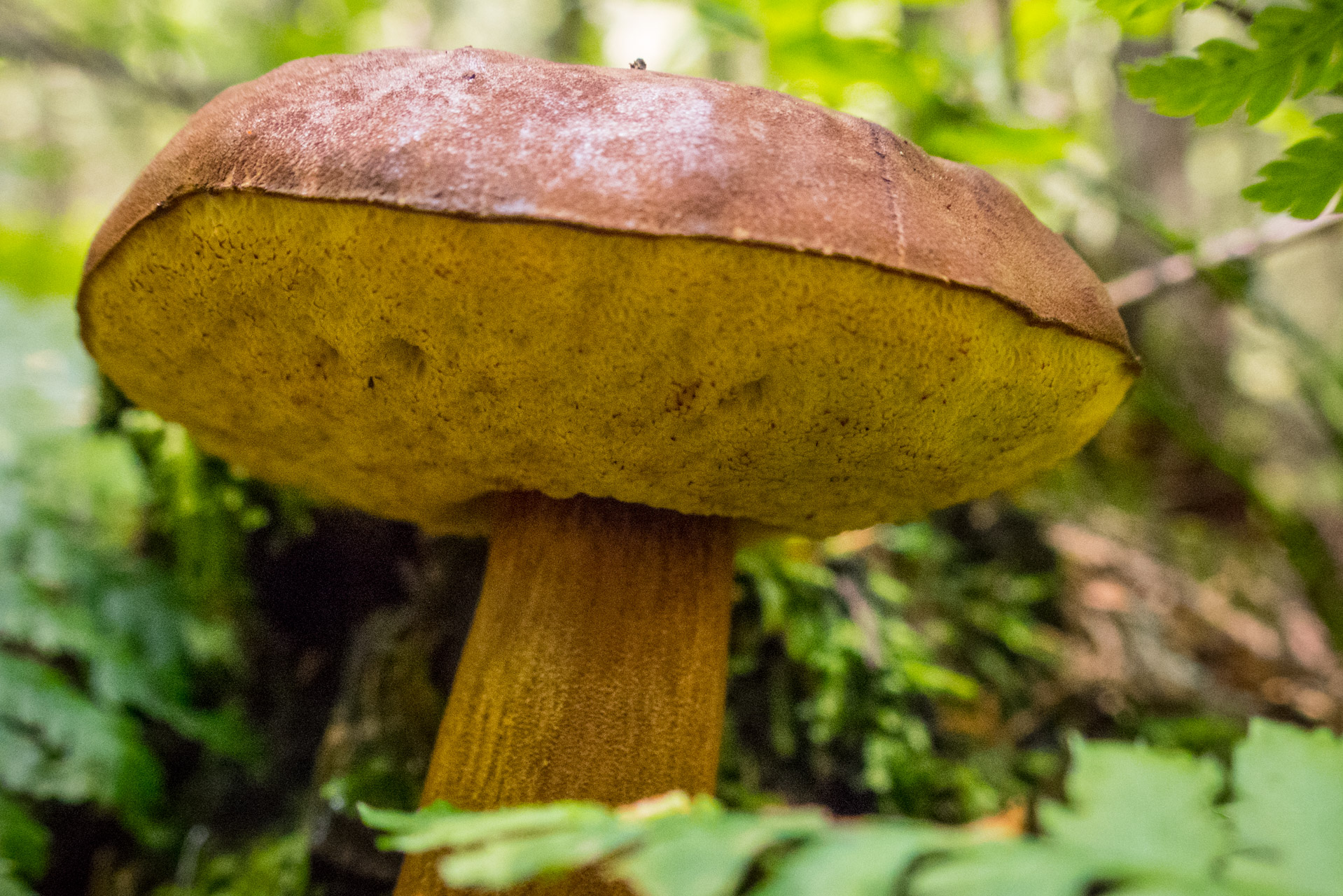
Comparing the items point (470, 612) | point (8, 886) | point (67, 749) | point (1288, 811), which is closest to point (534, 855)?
point (1288, 811)

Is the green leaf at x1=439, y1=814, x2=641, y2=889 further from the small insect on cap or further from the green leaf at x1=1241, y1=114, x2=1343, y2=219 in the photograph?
the green leaf at x1=1241, y1=114, x2=1343, y2=219

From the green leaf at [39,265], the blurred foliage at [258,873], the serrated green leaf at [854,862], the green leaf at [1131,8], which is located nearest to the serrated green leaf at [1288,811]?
the serrated green leaf at [854,862]

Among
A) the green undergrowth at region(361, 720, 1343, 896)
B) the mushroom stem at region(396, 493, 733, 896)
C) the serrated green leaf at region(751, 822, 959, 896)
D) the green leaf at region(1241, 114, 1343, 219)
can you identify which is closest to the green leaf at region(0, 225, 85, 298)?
the mushroom stem at region(396, 493, 733, 896)

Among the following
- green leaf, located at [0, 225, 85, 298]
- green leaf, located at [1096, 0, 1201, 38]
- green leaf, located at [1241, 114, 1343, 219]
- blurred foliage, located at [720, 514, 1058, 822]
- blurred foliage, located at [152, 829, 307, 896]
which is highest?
green leaf, located at [0, 225, 85, 298]

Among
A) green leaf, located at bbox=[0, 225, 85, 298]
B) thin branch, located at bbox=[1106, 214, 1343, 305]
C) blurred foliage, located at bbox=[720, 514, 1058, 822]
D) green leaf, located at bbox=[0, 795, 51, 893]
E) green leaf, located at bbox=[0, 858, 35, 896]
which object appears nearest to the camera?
green leaf, located at bbox=[0, 858, 35, 896]

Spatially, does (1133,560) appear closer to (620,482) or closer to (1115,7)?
(1115,7)

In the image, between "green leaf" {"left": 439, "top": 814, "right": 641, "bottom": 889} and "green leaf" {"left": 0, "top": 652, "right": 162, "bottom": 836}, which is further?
"green leaf" {"left": 0, "top": 652, "right": 162, "bottom": 836}

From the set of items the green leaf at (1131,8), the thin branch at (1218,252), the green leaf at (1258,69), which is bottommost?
the green leaf at (1258,69)

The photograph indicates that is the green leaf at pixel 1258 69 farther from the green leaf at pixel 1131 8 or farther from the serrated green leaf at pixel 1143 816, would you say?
the serrated green leaf at pixel 1143 816
